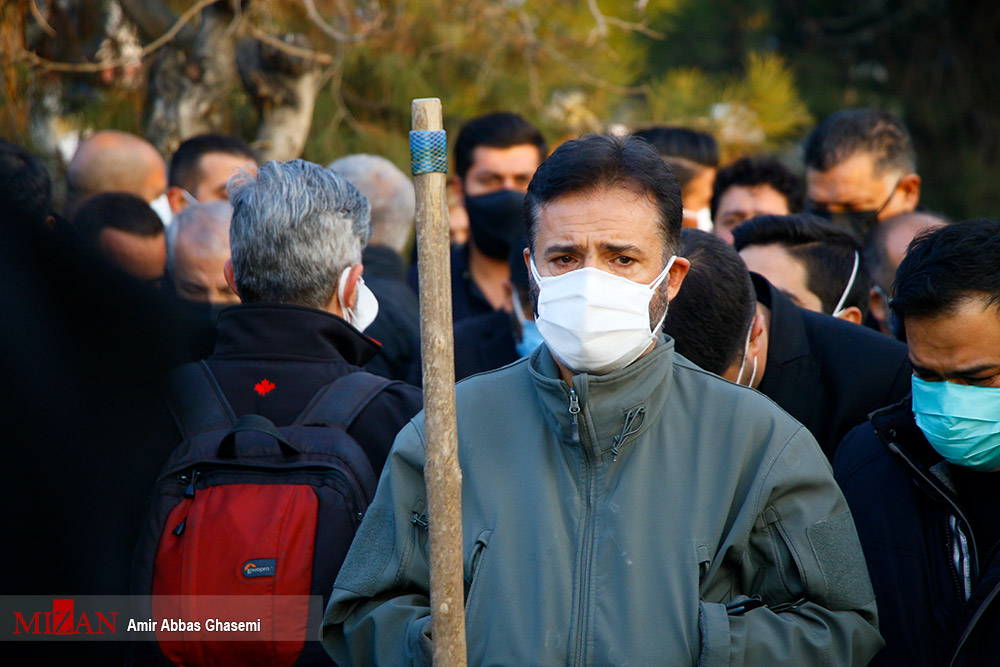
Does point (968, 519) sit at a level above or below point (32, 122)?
below

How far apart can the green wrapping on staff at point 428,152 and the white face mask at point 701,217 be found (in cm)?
380

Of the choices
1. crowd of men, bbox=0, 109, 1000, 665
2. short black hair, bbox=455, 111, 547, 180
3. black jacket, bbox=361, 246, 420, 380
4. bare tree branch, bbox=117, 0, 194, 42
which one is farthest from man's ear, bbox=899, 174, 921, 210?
bare tree branch, bbox=117, 0, 194, 42

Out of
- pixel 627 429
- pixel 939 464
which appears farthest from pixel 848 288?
pixel 627 429

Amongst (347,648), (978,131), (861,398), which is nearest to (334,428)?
(347,648)

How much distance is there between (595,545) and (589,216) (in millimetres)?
771

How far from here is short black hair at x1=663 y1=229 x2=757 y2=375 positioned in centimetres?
303

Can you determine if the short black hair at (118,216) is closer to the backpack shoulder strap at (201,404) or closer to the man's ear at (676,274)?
the backpack shoulder strap at (201,404)

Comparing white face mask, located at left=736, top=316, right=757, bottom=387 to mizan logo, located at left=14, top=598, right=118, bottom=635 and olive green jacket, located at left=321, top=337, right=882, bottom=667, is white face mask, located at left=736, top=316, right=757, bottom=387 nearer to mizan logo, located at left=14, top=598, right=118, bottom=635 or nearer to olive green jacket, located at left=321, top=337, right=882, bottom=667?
olive green jacket, located at left=321, top=337, right=882, bottom=667

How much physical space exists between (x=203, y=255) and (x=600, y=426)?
2.31 metres

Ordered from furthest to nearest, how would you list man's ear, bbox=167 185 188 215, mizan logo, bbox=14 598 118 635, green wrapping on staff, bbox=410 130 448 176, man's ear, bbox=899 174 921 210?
man's ear, bbox=167 185 188 215, man's ear, bbox=899 174 921 210, green wrapping on staff, bbox=410 130 448 176, mizan logo, bbox=14 598 118 635

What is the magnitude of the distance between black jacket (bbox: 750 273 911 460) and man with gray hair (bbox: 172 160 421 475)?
1.18 m

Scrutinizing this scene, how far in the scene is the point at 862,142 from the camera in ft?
16.9

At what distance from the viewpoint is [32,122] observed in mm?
6023

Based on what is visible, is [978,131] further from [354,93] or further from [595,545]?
[595,545]
